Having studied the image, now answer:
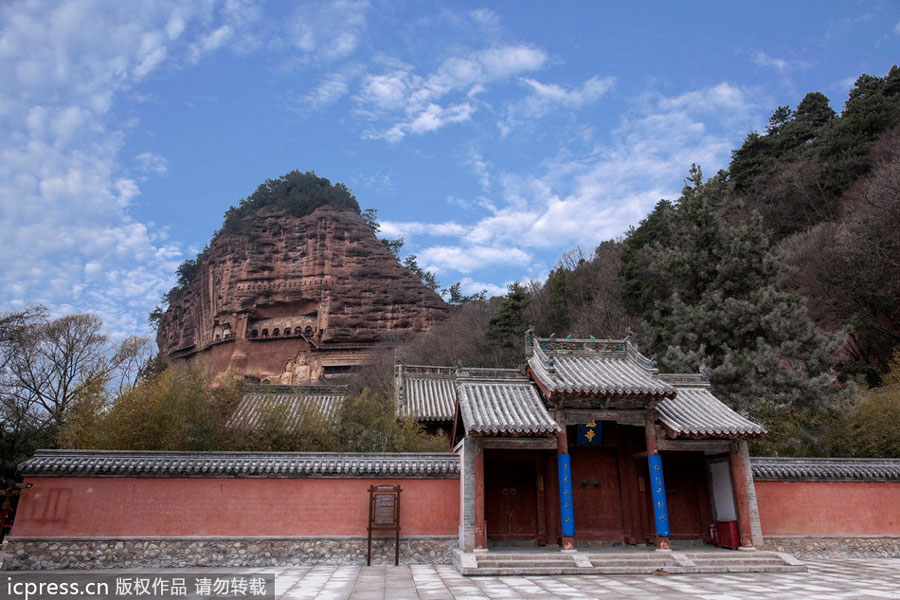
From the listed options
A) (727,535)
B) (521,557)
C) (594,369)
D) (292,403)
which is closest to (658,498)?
(727,535)

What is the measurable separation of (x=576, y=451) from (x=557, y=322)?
→ 18.0 m

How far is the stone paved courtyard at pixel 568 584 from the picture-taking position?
573 cm

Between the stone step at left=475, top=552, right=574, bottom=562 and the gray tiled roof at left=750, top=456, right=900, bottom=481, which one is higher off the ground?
the gray tiled roof at left=750, top=456, right=900, bottom=481

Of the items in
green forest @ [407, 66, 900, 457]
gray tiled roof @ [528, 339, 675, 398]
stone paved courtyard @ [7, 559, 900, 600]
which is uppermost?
green forest @ [407, 66, 900, 457]

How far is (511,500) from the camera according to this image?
31.4 feet

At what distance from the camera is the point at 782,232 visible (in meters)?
24.3

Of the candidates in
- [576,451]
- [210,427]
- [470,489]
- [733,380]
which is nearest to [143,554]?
[210,427]

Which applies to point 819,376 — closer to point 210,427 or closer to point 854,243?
point 854,243

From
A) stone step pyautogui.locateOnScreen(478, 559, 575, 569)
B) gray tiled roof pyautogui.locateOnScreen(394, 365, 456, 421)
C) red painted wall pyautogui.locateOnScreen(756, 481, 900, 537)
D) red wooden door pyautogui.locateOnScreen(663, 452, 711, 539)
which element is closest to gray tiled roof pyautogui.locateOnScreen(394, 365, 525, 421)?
gray tiled roof pyautogui.locateOnScreen(394, 365, 456, 421)

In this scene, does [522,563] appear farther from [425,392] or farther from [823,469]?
[425,392]

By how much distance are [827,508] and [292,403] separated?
14900mm

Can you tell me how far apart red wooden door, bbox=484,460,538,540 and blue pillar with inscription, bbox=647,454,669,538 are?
83.0 inches

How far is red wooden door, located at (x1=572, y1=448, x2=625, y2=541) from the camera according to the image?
9.48 m

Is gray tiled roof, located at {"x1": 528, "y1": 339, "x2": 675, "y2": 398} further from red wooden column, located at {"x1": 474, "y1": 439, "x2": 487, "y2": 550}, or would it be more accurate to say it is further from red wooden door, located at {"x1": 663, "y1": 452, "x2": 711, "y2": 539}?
red wooden door, located at {"x1": 663, "y1": 452, "x2": 711, "y2": 539}
